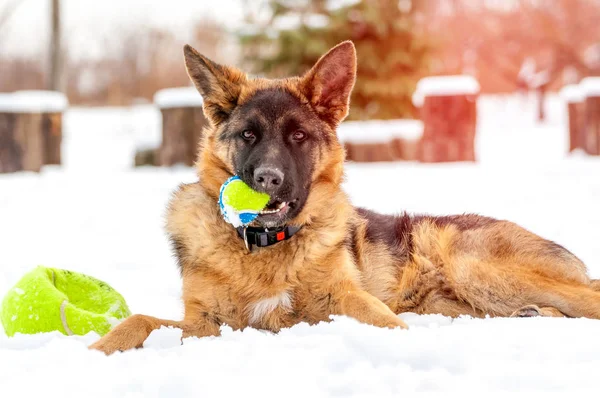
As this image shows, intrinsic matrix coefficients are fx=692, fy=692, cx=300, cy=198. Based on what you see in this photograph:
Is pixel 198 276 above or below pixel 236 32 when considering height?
below

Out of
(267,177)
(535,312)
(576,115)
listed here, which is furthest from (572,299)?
(576,115)

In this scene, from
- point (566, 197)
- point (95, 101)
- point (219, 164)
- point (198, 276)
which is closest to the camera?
point (198, 276)

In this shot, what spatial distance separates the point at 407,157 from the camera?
1573 cm

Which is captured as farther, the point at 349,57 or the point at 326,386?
the point at 349,57

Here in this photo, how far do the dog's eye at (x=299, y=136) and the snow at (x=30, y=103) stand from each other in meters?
9.03

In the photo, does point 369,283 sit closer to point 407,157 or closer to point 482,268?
point 482,268

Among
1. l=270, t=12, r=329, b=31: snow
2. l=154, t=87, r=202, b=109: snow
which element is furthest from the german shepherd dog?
l=270, t=12, r=329, b=31: snow

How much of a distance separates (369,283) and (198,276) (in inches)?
42.3

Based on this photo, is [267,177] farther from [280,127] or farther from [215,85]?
[215,85]

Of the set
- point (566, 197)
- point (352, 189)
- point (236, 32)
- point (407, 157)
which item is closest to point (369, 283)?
point (566, 197)

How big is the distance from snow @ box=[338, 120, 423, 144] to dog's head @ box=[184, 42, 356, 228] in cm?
1105

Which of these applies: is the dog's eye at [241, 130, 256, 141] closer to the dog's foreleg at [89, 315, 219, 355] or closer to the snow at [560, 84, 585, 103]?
the dog's foreleg at [89, 315, 219, 355]

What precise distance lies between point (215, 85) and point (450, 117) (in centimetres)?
1044

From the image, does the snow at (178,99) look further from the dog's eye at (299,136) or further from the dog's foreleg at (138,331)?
the dog's foreleg at (138,331)
